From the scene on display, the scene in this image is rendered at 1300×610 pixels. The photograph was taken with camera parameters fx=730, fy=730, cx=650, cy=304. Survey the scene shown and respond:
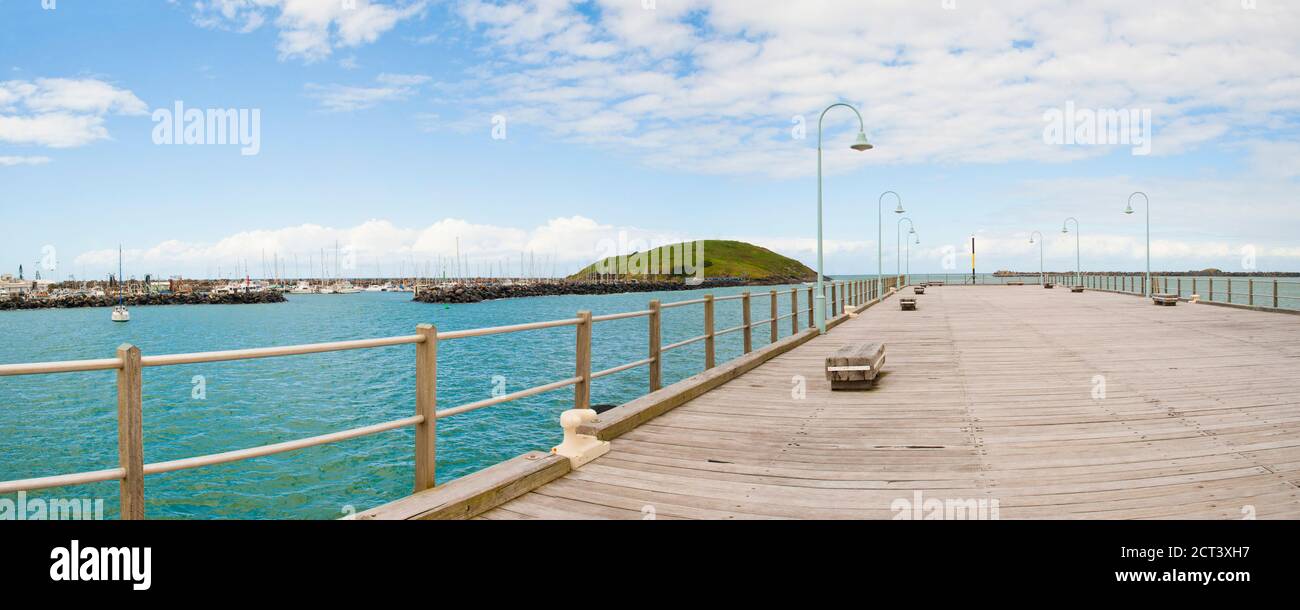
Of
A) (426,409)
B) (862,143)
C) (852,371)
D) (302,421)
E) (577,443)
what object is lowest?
(302,421)

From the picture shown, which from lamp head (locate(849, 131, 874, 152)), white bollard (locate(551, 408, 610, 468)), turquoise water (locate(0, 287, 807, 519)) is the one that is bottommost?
turquoise water (locate(0, 287, 807, 519))

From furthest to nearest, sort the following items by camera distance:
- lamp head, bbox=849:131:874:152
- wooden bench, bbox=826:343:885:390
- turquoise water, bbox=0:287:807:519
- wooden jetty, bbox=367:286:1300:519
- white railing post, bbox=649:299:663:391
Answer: lamp head, bbox=849:131:874:152 < turquoise water, bbox=0:287:807:519 < wooden bench, bbox=826:343:885:390 < white railing post, bbox=649:299:663:391 < wooden jetty, bbox=367:286:1300:519

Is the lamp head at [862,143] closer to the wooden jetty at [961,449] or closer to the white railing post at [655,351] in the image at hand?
the wooden jetty at [961,449]

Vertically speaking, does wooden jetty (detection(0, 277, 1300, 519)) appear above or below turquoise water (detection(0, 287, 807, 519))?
above

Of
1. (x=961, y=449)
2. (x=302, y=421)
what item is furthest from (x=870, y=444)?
(x=302, y=421)

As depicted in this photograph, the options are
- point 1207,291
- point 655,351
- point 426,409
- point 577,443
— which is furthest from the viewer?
point 1207,291

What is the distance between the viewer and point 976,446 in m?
6.40

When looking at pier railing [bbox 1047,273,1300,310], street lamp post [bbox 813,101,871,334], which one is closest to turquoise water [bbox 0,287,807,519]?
street lamp post [bbox 813,101,871,334]

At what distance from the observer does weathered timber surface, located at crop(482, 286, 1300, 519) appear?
4.72 meters

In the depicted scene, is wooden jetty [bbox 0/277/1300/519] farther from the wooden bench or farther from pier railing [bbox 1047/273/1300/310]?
pier railing [bbox 1047/273/1300/310]

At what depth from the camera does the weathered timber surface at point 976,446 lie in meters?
4.72

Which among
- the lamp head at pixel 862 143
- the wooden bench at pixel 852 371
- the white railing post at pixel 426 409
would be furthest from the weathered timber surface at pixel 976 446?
the lamp head at pixel 862 143

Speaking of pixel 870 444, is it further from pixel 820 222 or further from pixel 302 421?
pixel 302 421
